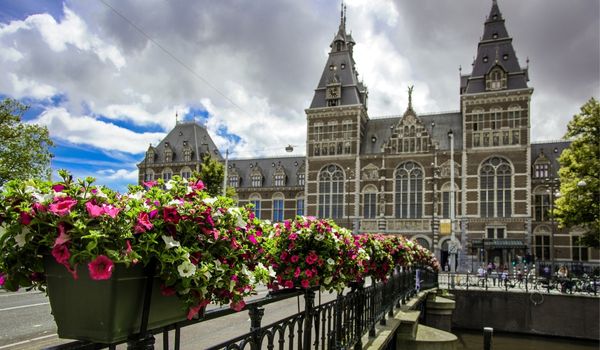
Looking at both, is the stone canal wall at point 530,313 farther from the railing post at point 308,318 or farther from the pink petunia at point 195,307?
the pink petunia at point 195,307

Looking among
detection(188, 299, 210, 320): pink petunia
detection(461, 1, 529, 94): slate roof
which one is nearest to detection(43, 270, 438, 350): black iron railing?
detection(188, 299, 210, 320): pink petunia

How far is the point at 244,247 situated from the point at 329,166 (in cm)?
4313

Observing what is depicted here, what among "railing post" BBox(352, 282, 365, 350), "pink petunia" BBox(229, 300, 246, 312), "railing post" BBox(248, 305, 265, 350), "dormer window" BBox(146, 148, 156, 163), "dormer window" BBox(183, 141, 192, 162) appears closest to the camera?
"pink petunia" BBox(229, 300, 246, 312)

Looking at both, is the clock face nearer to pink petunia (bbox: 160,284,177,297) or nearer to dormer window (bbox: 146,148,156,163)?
dormer window (bbox: 146,148,156,163)

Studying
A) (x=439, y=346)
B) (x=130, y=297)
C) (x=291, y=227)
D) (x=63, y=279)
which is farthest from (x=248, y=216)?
(x=439, y=346)

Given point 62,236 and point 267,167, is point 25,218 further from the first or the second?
point 267,167

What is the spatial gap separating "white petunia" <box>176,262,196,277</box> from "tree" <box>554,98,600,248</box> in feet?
84.6

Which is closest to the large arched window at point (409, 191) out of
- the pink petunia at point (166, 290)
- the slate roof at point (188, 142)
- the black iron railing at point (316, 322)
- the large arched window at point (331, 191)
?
the large arched window at point (331, 191)

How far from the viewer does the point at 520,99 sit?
39.8m

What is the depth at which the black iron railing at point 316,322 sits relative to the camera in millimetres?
2608

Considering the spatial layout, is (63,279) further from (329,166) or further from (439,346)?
(329,166)

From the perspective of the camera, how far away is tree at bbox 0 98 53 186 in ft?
79.5

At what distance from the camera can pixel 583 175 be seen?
2489 centimetres

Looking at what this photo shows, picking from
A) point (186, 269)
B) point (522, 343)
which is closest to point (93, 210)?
point (186, 269)
